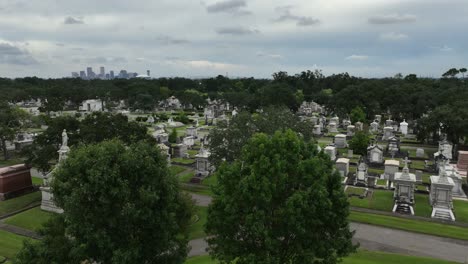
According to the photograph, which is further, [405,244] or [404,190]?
[404,190]

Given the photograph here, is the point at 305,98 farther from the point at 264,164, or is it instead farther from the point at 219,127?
the point at 264,164

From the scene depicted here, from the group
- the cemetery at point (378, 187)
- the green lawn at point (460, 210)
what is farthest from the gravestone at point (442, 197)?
the green lawn at point (460, 210)

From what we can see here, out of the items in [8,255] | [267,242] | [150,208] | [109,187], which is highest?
[109,187]

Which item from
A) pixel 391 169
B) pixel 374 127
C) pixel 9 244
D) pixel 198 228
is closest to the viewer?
pixel 9 244

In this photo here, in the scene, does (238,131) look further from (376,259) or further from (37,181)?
(37,181)

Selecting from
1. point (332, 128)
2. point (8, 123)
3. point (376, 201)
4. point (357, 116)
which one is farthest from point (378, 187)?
point (8, 123)

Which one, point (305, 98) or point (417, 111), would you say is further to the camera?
point (305, 98)

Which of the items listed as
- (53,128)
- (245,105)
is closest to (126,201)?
(53,128)
